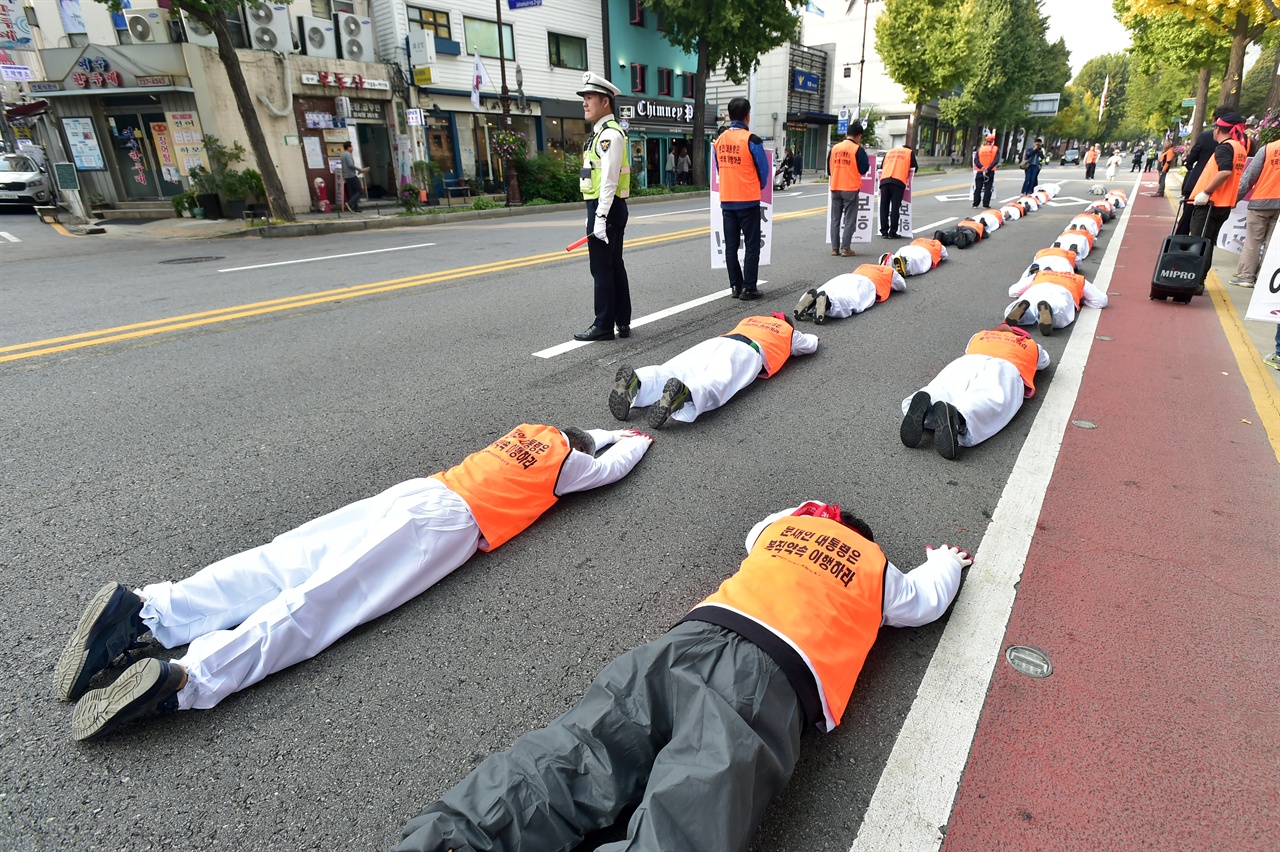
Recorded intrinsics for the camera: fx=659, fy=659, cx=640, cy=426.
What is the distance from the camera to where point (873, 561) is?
218 cm

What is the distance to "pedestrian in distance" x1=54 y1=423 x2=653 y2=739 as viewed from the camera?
2023 millimetres

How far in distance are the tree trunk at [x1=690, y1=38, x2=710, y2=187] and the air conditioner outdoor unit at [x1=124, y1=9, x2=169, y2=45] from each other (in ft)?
56.0

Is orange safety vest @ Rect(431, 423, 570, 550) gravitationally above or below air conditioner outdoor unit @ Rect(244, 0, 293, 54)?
below

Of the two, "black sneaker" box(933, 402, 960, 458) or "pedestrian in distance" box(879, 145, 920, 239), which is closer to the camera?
"black sneaker" box(933, 402, 960, 458)

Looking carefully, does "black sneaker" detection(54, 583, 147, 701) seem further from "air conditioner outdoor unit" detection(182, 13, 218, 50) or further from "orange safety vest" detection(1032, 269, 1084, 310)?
"air conditioner outdoor unit" detection(182, 13, 218, 50)

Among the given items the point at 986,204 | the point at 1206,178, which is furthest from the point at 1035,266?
the point at 986,204

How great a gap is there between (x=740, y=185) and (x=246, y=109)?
12.7 meters

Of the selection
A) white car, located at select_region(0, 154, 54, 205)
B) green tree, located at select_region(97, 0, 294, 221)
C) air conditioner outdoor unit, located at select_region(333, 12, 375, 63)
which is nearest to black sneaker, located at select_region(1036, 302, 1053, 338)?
green tree, located at select_region(97, 0, 294, 221)

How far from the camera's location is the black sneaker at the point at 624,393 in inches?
157

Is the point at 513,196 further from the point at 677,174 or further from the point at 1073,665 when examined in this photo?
the point at 1073,665

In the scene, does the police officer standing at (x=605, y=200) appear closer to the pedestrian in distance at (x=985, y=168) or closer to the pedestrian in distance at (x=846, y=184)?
the pedestrian in distance at (x=846, y=184)

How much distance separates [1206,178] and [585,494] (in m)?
8.32

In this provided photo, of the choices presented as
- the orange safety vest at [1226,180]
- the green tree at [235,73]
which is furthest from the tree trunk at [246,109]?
the orange safety vest at [1226,180]

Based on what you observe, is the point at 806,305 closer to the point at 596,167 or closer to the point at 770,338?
the point at 770,338
